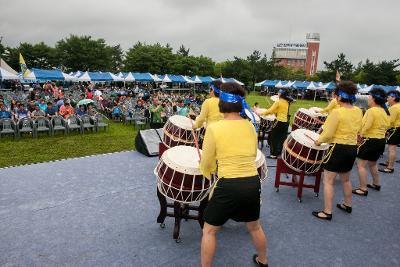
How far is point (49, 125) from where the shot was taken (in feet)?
33.6

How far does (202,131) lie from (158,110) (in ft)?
10.2

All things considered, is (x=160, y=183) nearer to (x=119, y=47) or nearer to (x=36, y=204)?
(x=36, y=204)

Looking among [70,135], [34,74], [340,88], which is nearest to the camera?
[340,88]

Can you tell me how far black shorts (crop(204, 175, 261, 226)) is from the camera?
2473 millimetres

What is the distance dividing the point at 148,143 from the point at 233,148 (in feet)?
16.9

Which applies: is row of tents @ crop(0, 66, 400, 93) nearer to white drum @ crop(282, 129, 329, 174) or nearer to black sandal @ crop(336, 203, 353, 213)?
white drum @ crop(282, 129, 329, 174)

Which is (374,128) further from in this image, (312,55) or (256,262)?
(312,55)

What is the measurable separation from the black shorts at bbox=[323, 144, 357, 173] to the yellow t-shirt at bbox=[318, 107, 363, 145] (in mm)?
72

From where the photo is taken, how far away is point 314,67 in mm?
117812

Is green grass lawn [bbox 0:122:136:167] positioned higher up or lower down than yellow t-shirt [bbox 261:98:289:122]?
lower down

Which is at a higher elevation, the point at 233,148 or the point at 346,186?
the point at 233,148

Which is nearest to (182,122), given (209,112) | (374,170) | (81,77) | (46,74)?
(209,112)

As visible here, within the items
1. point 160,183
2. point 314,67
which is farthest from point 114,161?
point 314,67

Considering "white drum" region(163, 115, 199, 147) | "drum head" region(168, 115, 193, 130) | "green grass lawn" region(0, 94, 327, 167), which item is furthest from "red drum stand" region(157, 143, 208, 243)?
"green grass lawn" region(0, 94, 327, 167)
